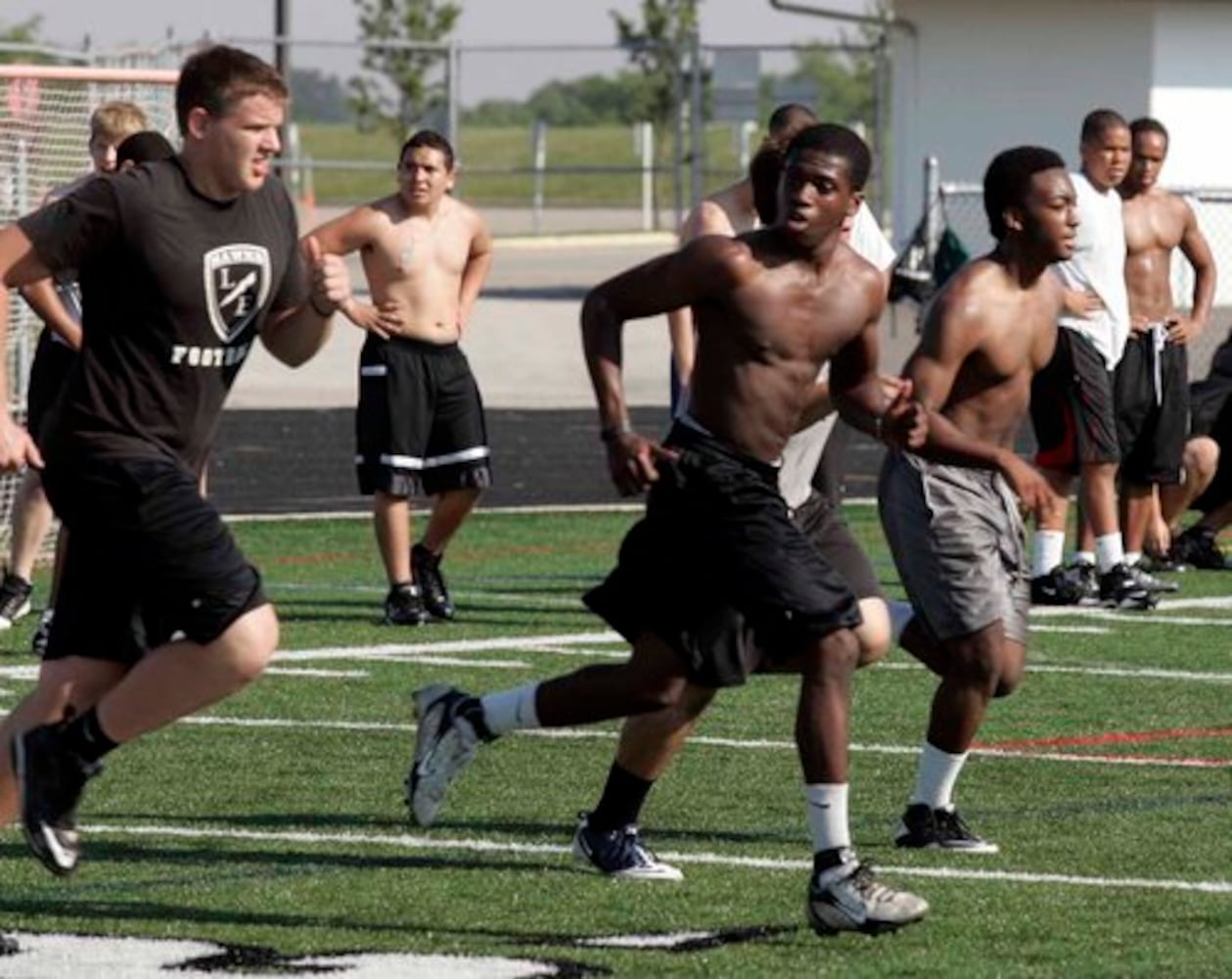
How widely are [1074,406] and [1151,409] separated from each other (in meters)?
0.98

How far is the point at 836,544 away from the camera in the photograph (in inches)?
393

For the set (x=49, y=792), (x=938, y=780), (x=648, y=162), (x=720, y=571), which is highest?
(x=648, y=162)

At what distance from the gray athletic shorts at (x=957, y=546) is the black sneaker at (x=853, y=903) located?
1.49 m

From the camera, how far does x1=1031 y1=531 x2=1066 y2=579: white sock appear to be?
16.0m

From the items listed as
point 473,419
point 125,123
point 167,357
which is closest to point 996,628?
point 167,357

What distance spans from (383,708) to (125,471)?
4349mm

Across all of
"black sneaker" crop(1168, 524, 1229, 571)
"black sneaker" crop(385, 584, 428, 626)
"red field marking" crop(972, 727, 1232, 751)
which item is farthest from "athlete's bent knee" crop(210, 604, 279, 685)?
"black sneaker" crop(1168, 524, 1229, 571)

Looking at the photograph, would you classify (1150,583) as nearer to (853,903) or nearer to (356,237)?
(356,237)

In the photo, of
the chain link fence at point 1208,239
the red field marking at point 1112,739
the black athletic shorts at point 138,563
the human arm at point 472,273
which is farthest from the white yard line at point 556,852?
the chain link fence at point 1208,239

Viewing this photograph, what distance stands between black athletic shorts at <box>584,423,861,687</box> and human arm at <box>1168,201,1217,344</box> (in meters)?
8.44

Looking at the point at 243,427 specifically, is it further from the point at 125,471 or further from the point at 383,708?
the point at 125,471

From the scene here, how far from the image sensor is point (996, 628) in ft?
30.8

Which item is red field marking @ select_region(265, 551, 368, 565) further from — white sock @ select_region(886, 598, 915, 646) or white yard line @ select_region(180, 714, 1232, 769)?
white sock @ select_region(886, 598, 915, 646)

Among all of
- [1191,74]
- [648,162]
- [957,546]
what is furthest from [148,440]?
[648,162]
